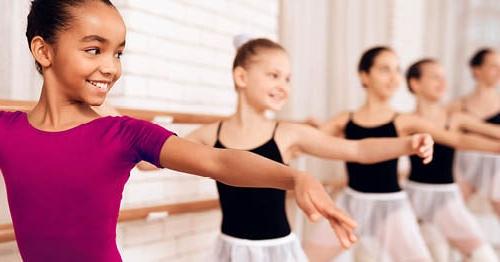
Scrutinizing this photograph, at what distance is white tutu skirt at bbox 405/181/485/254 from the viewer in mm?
3287

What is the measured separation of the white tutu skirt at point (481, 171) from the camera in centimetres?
392

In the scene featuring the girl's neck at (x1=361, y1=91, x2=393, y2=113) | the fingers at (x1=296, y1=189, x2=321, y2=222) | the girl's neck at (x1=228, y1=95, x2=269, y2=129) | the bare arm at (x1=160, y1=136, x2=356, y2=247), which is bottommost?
the girl's neck at (x1=361, y1=91, x2=393, y2=113)

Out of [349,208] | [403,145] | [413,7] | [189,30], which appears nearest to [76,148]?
[403,145]

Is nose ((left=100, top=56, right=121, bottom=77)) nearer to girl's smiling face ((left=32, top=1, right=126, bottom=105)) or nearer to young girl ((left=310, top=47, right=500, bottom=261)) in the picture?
girl's smiling face ((left=32, top=1, right=126, bottom=105))

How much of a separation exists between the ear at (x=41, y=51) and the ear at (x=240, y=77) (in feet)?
3.39

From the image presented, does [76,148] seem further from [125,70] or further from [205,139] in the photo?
[125,70]

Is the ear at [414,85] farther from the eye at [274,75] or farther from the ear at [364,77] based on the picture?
the eye at [274,75]

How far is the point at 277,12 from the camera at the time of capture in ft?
11.4

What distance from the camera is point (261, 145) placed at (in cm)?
222

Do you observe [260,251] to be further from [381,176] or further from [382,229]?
[381,176]

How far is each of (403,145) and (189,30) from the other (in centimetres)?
127

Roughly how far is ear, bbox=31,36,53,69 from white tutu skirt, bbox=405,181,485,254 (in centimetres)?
253

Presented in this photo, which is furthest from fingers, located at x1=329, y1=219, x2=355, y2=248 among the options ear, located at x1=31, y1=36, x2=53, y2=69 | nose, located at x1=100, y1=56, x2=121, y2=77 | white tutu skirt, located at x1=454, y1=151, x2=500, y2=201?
white tutu skirt, located at x1=454, y1=151, x2=500, y2=201

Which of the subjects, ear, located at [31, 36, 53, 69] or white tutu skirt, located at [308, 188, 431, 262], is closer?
ear, located at [31, 36, 53, 69]
